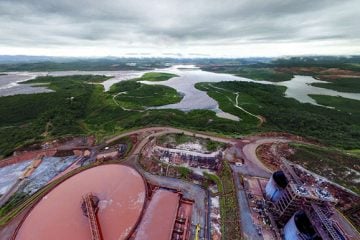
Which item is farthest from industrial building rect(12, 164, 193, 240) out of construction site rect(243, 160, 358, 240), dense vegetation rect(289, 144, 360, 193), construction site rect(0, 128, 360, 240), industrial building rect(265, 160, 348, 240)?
dense vegetation rect(289, 144, 360, 193)

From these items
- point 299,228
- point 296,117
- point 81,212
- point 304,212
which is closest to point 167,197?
point 81,212

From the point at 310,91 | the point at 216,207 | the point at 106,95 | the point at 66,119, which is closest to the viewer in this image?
→ the point at 216,207

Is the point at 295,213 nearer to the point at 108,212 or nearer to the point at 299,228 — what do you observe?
the point at 299,228

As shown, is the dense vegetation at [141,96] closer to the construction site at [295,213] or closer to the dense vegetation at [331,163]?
the dense vegetation at [331,163]

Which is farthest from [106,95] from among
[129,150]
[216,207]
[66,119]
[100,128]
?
[216,207]

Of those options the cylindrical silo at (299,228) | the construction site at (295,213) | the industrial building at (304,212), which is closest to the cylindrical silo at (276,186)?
the construction site at (295,213)

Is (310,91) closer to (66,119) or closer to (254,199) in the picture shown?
(254,199)

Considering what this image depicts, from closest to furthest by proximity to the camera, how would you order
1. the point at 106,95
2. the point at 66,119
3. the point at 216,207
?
the point at 216,207, the point at 66,119, the point at 106,95
